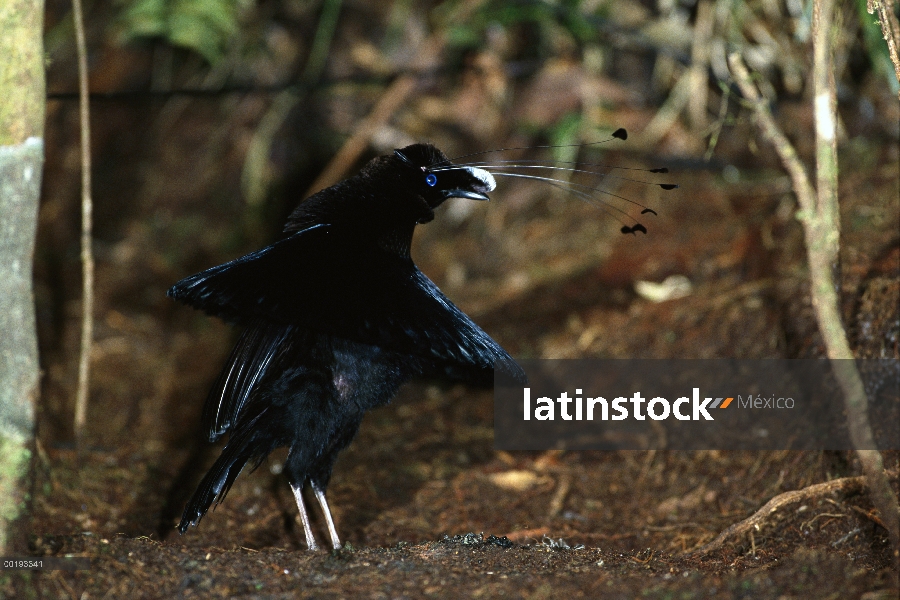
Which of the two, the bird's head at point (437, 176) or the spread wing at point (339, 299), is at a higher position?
the bird's head at point (437, 176)

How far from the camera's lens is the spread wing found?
270 cm

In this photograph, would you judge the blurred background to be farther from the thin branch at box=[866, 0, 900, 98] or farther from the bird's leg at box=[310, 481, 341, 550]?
the thin branch at box=[866, 0, 900, 98]

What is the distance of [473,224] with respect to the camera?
638 centimetres

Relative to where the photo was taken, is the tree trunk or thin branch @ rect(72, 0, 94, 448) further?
thin branch @ rect(72, 0, 94, 448)

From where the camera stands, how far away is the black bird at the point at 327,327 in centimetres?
272

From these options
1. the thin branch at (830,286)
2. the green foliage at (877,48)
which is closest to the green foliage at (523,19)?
the green foliage at (877,48)

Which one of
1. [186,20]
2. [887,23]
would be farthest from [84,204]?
[887,23]

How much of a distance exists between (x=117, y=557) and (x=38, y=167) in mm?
1153

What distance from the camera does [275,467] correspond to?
13.1 feet

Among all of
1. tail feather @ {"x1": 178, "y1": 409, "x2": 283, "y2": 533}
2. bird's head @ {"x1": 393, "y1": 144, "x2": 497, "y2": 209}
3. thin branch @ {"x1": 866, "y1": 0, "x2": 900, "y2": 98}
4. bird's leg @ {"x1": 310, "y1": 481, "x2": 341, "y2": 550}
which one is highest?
thin branch @ {"x1": 866, "y1": 0, "x2": 900, "y2": 98}

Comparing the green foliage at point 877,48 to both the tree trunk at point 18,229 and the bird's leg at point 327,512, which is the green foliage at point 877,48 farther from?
the tree trunk at point 18,229

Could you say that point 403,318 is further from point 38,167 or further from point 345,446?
point 38,167

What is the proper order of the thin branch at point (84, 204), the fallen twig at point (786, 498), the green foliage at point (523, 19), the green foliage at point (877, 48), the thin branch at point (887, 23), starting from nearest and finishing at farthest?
the thin branch at point (887, 23) → the fallen twig at point (786, 498) → the thin branch at point (84, 204) → the green foliage at point (877, 48) → the green foliage at point (523, 19)

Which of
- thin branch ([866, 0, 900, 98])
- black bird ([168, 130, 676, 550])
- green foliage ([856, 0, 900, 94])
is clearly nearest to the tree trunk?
black bird ([168, 130, 676, 550])
